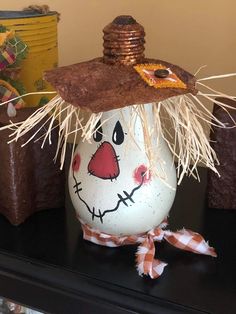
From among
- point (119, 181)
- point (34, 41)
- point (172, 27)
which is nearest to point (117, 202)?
point (119, 181)

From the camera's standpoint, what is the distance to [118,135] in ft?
1.95

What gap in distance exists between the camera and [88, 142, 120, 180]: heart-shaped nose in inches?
23.3

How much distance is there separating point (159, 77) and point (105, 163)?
12 centimetres

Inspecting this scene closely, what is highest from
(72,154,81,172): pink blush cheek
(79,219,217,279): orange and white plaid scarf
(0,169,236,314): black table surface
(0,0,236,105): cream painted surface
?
(0,0,236,105): cream painted surface

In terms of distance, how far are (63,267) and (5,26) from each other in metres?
0.41

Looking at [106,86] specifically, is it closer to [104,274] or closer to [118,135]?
[118,135]

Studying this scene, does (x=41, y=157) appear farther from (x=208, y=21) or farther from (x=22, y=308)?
(x=208, y=21)

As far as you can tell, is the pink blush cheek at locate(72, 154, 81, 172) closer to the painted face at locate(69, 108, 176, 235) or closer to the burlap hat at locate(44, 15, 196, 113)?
the painted face at locate(69, 108, 176, 235)

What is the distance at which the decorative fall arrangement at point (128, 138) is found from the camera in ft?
1.75

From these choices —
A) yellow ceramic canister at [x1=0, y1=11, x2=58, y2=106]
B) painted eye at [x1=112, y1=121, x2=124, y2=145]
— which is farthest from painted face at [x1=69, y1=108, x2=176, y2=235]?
yellow ceramic canister at [x1=0, y1=11, x2=58, y2=106]

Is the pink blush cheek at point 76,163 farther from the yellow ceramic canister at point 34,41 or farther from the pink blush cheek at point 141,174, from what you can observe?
the yellow ceramic canister at point 34,41

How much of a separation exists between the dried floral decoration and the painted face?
0.17 ft

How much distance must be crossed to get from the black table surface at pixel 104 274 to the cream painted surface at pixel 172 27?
0.37m

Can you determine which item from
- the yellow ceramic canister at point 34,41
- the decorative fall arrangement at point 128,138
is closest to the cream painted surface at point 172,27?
the yellow ceramic canister at point 34,41
